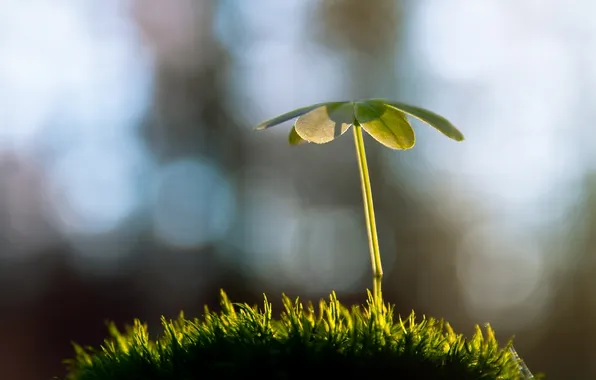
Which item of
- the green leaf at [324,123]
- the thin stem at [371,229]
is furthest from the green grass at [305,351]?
the green leaf at [324,123]

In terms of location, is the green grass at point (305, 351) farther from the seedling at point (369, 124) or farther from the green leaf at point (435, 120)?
the green leaf at point (435, 120)

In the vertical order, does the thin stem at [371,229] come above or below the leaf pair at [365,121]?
below

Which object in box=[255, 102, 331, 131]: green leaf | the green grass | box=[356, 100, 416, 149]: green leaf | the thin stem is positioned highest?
box=[255, 102, 331, 131]: green leaf

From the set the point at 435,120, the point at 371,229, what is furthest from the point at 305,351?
the point at 435,120

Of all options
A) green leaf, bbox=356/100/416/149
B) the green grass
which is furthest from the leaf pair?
the green grass

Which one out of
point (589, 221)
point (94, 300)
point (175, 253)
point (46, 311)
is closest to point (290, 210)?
point (175, 253)

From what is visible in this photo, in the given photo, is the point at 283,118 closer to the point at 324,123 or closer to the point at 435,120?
the point at 324,123

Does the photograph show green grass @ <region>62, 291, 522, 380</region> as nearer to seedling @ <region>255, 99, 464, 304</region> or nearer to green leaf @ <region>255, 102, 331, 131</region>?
seedling @ <region>255, 99, 464, 304</region>
